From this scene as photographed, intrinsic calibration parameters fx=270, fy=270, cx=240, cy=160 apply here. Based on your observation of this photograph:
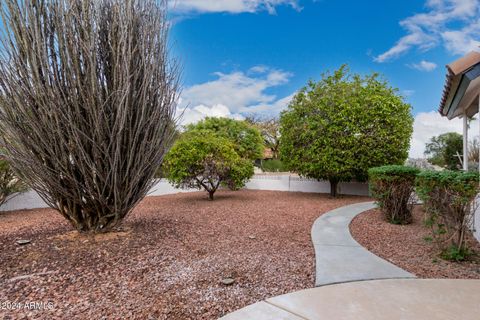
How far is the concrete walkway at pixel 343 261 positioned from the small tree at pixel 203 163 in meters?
5.13

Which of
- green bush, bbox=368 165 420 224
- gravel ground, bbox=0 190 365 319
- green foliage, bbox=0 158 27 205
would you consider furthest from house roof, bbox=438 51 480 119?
green foliage, bbox=0 158 27 205

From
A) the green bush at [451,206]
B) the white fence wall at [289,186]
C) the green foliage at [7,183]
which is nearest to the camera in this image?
the green bush at [451,206]

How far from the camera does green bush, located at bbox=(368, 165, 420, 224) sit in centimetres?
660

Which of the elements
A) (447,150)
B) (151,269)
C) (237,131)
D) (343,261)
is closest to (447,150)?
(447,150)

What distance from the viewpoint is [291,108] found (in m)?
12.0

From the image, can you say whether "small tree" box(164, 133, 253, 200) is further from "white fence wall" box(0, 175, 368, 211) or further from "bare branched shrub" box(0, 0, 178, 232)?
"bare branched shrub" box(0, 0, 178, 232)

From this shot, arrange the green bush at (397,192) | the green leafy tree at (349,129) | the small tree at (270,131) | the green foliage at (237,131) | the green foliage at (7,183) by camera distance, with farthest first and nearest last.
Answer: the small tree at (270,131) → the green foliage at (237,131) → the green leafy tree at (349,129) → the green foliage at (7,183) → the green bush at (397,192)

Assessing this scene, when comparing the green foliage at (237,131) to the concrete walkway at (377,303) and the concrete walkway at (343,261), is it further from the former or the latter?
the concrete walkway at (377,303)

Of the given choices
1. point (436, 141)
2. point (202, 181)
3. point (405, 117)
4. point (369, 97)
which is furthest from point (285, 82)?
point (436, 141)

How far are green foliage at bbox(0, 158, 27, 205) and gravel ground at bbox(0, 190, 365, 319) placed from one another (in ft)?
10.2

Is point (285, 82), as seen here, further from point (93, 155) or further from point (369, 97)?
point (93, 155)

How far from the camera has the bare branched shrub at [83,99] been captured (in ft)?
13.3

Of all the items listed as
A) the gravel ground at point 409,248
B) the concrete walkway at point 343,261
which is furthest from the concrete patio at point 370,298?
the gravel ground at point 409,248

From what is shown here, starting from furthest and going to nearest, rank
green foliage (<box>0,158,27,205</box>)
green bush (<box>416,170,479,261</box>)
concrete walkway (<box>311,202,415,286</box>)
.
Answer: green foliage (<box>0,158,27,205</box>)
green bush (<box>416,170,479,261</box>)
concrete walkway (<box>311,202,415,286</box>)
